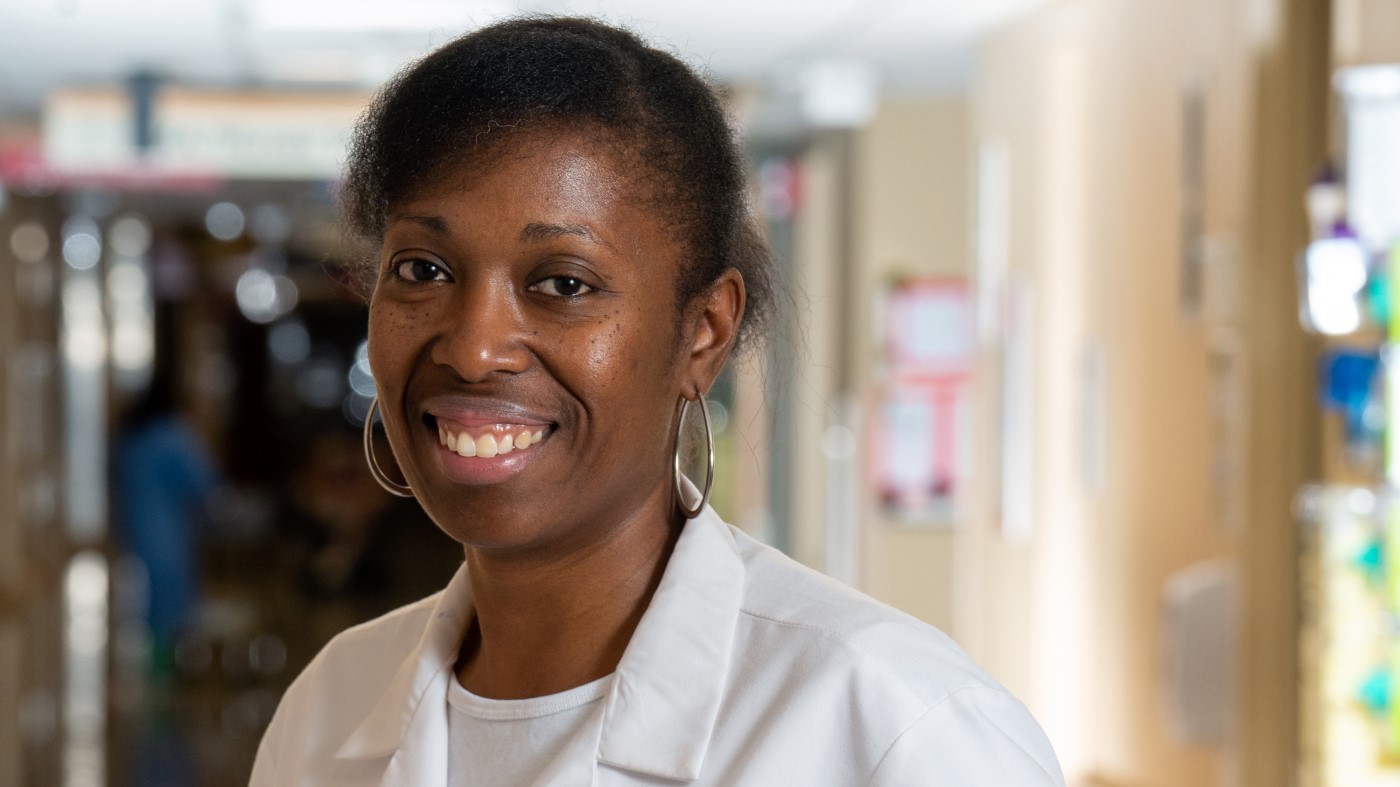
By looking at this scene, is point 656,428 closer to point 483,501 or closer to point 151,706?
point 483,501

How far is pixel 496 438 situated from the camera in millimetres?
1216

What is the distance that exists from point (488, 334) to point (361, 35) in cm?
483

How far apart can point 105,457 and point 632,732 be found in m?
11.6

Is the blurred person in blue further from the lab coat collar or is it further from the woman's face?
the woman's face

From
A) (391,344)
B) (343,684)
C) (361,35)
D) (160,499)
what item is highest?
(361,35)

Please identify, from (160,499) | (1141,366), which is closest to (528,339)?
(1141,366)

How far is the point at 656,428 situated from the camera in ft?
4.21

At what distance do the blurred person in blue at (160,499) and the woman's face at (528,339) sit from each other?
8034 mm

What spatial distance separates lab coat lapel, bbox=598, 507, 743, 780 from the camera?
1.20 m

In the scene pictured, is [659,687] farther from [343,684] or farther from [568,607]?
[343,684]

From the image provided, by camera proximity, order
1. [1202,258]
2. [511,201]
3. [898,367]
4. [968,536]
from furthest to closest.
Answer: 1. [898,367]
2. [968,536]
3. [1202,258]
4. [511,201]

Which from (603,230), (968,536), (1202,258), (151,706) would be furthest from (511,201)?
(151,706)

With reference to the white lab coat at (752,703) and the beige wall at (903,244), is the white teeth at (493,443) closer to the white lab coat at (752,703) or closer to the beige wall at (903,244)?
the white lab coat at (752,703)

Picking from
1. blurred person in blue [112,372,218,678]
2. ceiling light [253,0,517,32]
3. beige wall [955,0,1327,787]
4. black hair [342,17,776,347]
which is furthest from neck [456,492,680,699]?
blurred person in blue [112,372,218,678]
